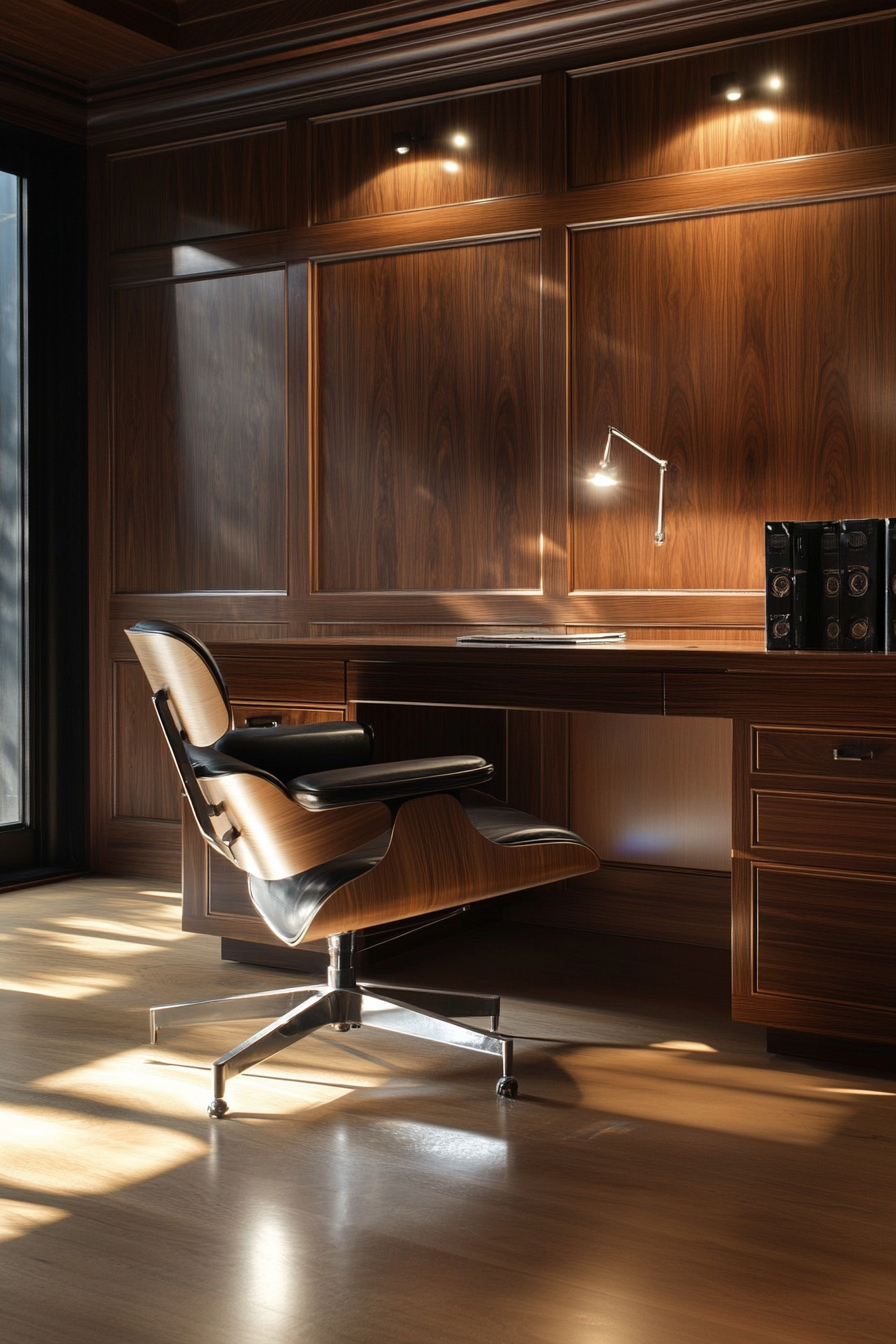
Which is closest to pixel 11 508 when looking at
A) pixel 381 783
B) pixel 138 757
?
pixel 138 757

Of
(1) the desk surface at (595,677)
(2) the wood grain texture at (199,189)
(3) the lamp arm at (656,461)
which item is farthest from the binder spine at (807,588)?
(2) the wood grain texture at (199,189)

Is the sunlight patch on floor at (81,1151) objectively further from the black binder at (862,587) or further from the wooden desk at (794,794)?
the black binder at (862,587)

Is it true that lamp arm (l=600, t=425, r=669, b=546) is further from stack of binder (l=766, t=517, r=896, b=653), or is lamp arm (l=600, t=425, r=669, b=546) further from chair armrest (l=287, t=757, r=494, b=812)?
chair armrest (l=287, t=757, r=494, b=812)

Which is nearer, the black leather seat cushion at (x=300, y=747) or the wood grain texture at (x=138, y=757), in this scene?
the black leather seat cushion at (x=300, y=747)

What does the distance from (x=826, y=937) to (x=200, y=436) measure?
2.63 meters

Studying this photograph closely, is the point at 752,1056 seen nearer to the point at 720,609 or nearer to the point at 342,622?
the point at 720,609

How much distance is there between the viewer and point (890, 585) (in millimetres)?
2715

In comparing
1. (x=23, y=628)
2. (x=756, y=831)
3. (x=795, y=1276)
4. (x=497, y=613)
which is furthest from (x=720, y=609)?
(x=23, y=628)

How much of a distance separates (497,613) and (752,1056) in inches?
59.1

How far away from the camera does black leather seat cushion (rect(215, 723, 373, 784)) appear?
260 centimetres

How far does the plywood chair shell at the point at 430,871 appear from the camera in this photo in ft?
7.49

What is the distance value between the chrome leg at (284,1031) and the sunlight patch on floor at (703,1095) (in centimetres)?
43

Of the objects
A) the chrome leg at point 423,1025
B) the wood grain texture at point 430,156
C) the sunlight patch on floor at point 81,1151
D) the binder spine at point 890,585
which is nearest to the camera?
the sunlight patch on floor at point 81,1151

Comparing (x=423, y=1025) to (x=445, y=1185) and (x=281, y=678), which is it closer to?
(x=445, y=1185)
